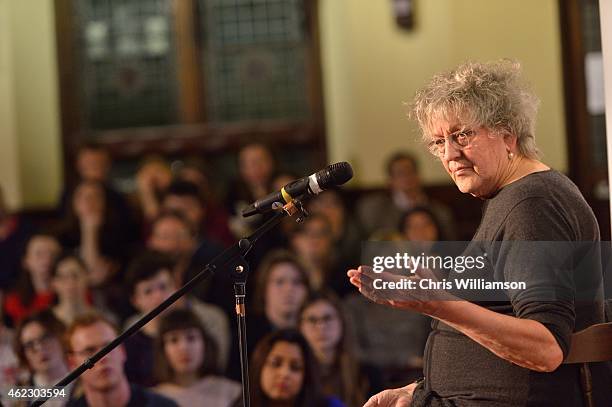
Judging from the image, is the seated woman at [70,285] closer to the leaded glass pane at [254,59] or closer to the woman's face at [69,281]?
the woman's face at [69,281]

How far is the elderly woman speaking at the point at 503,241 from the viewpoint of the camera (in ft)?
6.18

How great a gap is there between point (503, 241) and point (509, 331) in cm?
19

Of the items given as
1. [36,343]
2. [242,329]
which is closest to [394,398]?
[242,329]

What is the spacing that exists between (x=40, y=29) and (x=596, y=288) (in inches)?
237

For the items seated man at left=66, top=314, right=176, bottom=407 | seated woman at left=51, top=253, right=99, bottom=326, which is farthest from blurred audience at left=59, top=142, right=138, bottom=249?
seated man at left=66, top=314, right=176, bottom=407

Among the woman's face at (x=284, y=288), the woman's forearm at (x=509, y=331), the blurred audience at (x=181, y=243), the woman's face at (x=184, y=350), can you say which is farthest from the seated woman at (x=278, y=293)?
the woman's forearm at (x=509, y=331)

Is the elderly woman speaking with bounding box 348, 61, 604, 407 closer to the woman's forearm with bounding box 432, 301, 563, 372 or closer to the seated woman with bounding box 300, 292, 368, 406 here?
the woman's forearm with bounding box 432, 301, 563, 372

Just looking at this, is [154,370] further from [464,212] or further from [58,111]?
[58,111]

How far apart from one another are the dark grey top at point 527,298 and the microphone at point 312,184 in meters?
0.30

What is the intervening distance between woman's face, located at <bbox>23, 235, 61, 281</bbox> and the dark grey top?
318 centimetres

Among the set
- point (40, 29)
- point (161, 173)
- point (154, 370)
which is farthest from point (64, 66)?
point (154, 370)

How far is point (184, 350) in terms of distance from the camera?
3.93 meters

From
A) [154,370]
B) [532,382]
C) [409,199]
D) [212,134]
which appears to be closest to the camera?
[532,382]

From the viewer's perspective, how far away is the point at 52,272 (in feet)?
15.9
